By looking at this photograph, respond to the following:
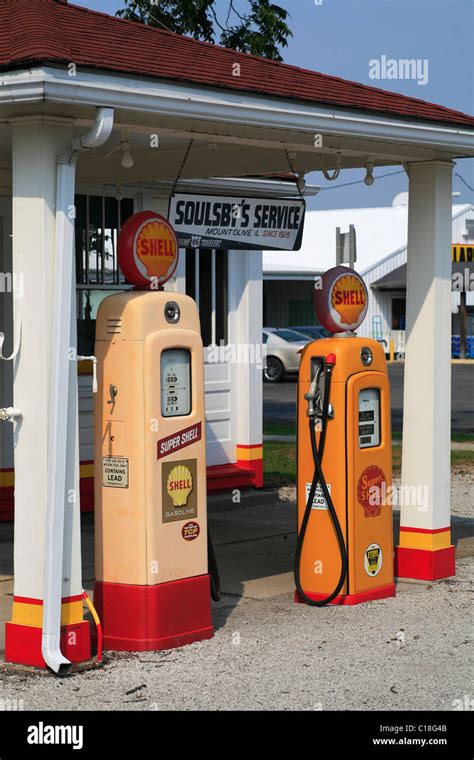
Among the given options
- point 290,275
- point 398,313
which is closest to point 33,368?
point 290,275

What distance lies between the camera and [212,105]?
274 inches

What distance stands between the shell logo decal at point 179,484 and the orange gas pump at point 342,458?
1.13m

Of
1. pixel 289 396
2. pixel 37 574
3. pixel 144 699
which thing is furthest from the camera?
pixel 289 396

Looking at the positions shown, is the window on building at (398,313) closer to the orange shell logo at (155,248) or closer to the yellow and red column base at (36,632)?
the orange shell logo at (155,248)

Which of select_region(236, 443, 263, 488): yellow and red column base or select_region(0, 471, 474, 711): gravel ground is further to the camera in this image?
select_region(236, 443, 263, 488): yellow and red column base

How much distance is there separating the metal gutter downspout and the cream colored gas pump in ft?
Result: 1.57

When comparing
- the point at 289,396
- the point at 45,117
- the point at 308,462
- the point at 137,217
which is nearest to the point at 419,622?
the point at 308,462

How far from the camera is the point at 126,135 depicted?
7348 millimetres

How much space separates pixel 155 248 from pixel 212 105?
88 cm

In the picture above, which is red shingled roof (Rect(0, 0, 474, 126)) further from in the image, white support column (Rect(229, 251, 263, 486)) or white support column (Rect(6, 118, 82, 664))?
white support column (Rect(229, 251, 263, 486))

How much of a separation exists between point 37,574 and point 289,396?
2112cm

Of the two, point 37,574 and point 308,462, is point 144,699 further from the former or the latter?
point 308,462

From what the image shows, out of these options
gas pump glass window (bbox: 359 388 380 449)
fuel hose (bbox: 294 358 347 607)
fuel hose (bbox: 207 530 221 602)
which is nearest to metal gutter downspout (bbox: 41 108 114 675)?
fuel hose (bbox: 207 530 221 602)

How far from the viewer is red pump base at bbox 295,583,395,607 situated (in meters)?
8.10
